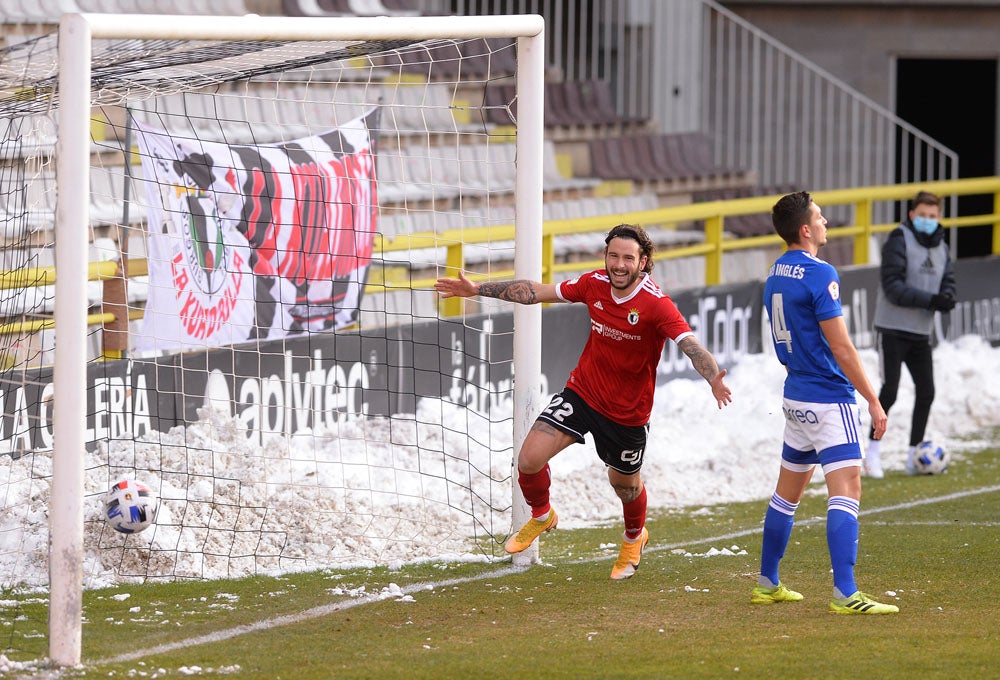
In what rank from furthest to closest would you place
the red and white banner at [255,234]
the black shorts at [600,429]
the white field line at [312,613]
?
1. the red and white banner at [255,234]
2. the black shorts at [600,429]
3. the white field line at [312,613]

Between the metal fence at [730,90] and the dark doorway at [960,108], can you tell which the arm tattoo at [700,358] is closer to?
the metal fence at [730,90]

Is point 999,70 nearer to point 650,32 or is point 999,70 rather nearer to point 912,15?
point 912,15

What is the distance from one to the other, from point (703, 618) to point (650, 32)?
478 inches

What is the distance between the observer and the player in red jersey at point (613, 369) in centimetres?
603

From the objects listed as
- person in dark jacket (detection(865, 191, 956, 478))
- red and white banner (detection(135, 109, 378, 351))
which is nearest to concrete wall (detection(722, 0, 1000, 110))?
person in dark jacket (detection(865, 191, 956, 478))

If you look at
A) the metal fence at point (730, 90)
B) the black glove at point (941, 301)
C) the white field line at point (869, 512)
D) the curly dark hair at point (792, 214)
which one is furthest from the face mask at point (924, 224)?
the metal fence at point (730, 90)

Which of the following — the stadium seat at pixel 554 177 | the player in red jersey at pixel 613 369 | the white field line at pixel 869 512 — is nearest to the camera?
the player in red jersey at pixel 613 369

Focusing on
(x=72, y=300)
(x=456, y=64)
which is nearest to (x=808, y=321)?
(x=72, y=300)

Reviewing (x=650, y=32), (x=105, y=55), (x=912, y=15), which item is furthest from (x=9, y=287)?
(x=912, y=15)

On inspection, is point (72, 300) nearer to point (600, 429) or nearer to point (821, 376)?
point (600, 429)

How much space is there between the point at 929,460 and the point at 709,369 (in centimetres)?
419

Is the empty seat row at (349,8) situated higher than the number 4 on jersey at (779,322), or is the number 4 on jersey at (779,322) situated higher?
the empty seat row at (349,8)

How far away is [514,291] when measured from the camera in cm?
635

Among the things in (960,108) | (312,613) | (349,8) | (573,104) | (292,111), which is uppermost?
(349,8)
